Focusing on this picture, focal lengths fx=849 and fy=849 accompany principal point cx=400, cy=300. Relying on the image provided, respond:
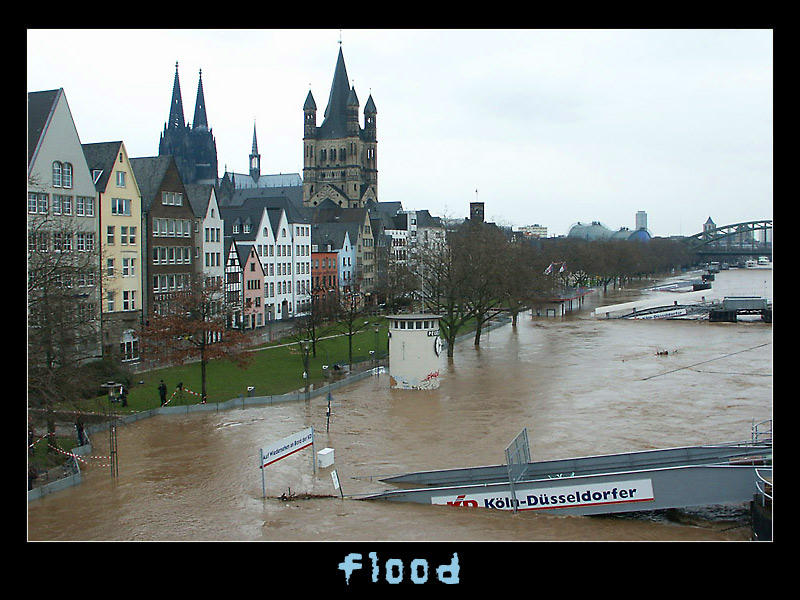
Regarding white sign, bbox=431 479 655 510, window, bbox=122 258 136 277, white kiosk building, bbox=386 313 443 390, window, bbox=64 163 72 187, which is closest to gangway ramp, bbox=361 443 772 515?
white sign, bbox=431 479 655 510

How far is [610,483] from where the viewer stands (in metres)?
19.9

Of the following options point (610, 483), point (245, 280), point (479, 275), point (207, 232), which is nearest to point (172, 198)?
point (207, 232)

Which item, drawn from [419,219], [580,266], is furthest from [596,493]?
[419,219]

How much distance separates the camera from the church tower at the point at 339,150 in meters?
144

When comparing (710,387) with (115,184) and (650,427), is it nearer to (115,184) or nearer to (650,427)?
(650,427)

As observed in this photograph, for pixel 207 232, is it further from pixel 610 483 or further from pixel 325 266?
pixel 610 483

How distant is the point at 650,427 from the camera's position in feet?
101

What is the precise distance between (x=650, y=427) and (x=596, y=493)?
1167 centimetres

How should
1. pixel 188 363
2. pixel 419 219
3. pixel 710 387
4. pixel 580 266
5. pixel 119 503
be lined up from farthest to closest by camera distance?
1. pixel 419 219
2. pixel 580 266
3. pixel 188 363
4. pixel 710 387
5. pixel 119 503

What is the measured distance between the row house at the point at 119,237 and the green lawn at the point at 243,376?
528 centimetres

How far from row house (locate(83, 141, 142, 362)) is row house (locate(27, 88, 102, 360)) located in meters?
0.99

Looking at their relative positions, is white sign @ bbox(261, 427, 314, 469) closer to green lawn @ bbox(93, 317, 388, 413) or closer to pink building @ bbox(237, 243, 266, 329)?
green lawn @ bbox(93, 317, 388, 413)

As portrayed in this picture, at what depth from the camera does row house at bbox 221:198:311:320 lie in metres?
67.9

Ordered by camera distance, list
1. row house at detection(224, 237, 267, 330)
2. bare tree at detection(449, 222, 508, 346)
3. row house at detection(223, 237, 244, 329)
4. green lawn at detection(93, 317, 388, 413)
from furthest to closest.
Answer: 1. row house at detection(224, 237, 267, 330)
2. row house at detection(223, 237, 244, 329)
3. bare tree at detection(449, 222, 508, 346)
4. green lawn at detection(93, 317, 388, 413)
